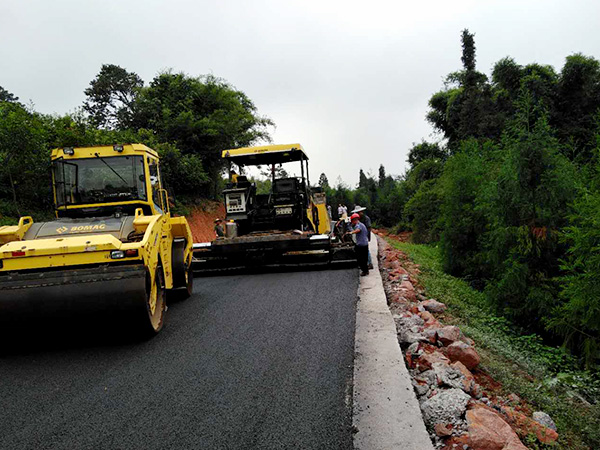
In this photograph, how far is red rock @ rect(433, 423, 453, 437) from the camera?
316cm

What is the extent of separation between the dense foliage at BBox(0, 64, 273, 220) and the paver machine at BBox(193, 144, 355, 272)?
488 cm

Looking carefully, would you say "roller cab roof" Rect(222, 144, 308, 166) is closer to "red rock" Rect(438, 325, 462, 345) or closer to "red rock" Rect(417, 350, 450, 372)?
"red rock" Rect(438, 325, 462, 345)

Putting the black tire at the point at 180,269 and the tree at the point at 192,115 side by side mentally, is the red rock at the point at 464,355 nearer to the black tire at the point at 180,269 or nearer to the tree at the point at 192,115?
the black tire at the point at 180,269

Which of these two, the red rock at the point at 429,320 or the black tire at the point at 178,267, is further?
the black tire at the point at 178,267

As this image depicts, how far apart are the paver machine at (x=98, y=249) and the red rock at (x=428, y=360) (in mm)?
3039

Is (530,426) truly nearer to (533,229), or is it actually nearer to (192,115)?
(533,229)

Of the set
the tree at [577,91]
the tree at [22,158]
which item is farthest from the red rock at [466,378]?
the tree at [577,91]

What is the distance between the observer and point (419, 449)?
295 cm

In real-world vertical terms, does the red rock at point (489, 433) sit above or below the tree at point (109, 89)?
below

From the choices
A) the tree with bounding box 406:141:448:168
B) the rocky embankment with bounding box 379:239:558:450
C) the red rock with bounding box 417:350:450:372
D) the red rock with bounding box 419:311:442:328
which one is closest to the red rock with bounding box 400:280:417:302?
the red rock with bounding box 419:311:442:328

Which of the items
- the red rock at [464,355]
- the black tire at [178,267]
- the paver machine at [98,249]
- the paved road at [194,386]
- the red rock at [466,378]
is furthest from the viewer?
the black tire at [178,267]

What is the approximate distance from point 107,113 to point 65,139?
102 ft

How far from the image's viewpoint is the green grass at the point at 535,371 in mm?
4094

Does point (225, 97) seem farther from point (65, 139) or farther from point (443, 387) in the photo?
point (443, 387)
